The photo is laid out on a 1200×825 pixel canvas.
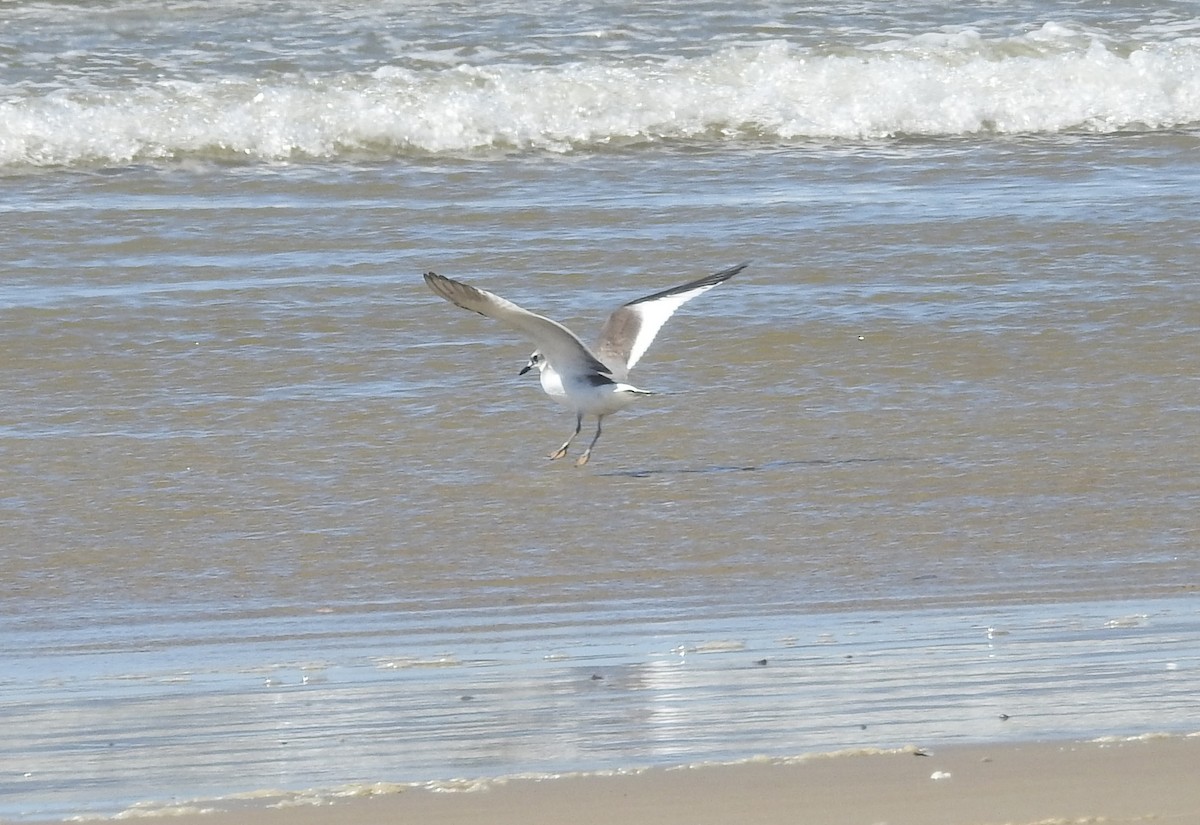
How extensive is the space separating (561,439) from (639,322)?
0.51 m

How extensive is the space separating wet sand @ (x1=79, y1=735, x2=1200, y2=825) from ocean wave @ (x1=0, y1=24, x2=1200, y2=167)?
7.96 metres

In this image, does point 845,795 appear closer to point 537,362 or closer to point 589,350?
point 589,350

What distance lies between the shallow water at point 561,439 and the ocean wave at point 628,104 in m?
0.06

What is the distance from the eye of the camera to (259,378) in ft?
22.5

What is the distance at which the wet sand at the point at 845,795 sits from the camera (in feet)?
9.57

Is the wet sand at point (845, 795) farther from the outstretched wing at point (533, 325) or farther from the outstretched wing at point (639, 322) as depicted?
the outstretched wing at point (639, 322)

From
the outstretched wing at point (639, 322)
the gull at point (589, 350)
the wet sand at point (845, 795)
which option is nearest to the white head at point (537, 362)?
the gull at point (589, 350)

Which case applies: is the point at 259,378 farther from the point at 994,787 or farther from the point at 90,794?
the point at 994,787

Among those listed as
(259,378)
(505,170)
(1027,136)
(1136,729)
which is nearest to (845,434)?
(259,378)

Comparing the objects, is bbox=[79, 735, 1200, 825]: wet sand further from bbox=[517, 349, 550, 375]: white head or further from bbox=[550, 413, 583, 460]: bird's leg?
bbox=[517, 349, 550, 375]: white head

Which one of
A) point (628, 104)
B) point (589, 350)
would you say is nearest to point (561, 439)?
point (589, 350)

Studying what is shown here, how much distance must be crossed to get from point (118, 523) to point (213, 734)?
2038mm

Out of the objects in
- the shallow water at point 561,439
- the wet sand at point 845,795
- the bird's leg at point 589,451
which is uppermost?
the wet sand at point 845,795

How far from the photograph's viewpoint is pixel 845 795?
3.00 metres
